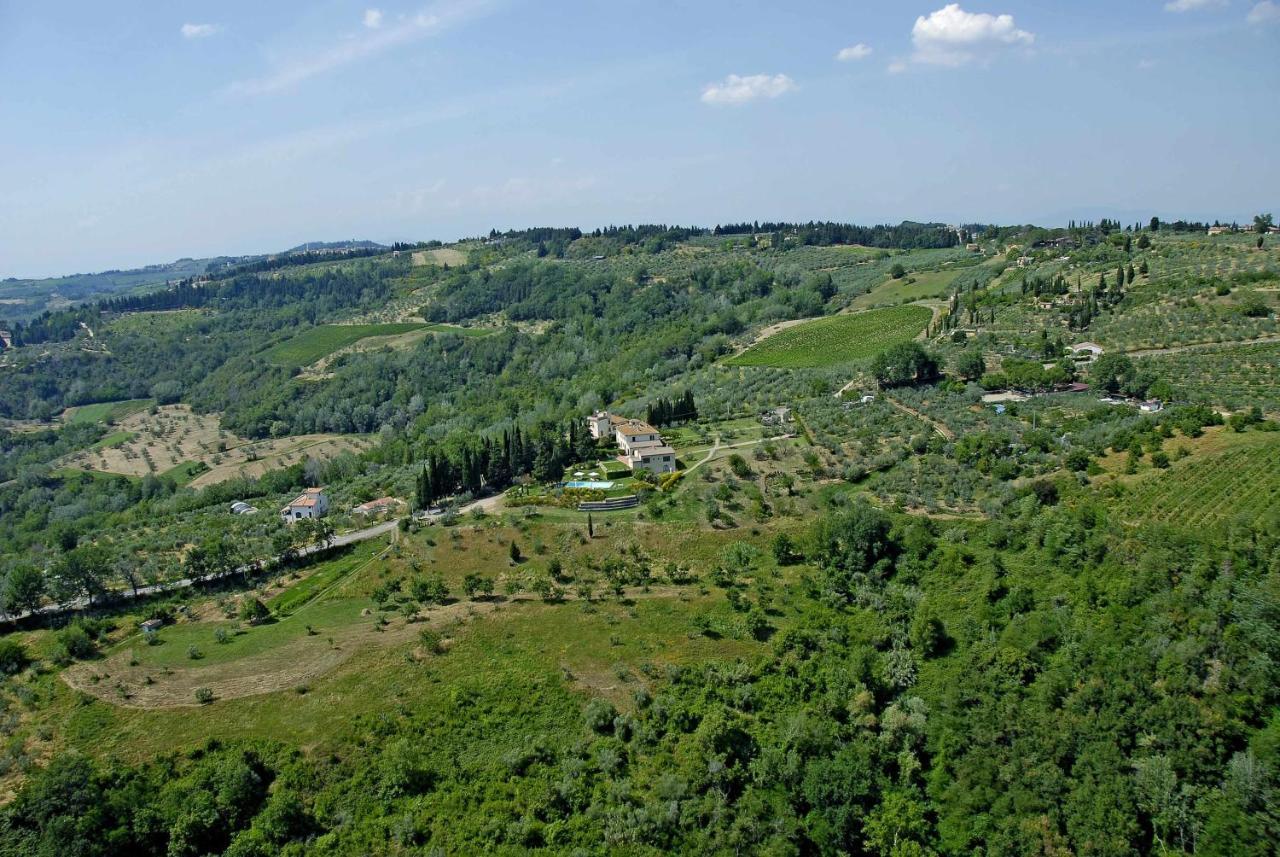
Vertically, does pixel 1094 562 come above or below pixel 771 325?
below

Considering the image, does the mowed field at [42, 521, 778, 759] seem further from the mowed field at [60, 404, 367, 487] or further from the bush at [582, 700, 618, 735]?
the mowed field at [60, 404, 367, 487]

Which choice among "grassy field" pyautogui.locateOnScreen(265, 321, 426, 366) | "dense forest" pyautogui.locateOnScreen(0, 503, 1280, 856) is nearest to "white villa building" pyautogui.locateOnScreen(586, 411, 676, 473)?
"dense forest" pyautogui.locateOnScreen(0, 503, 1280, 856)

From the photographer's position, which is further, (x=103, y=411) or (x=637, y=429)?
(x=103, y=411)

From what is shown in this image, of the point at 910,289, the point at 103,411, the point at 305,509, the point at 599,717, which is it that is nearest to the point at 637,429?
the point at 305,509

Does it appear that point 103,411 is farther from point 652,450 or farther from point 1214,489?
point 1214,489

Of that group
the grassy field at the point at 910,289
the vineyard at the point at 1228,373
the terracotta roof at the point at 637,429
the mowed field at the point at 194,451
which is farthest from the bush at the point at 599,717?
the grassy field at the point at 910,289

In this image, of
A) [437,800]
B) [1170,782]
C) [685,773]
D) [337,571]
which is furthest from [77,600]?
[1170,782]

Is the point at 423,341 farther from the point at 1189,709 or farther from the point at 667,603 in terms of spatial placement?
the point at 1189,709

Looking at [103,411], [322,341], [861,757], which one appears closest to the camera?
[861,757]
